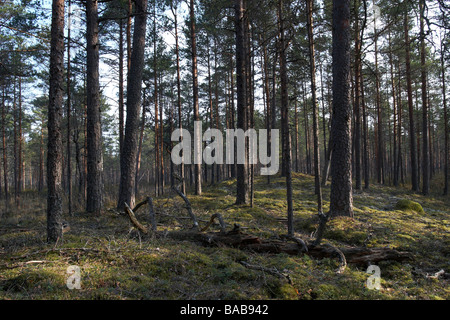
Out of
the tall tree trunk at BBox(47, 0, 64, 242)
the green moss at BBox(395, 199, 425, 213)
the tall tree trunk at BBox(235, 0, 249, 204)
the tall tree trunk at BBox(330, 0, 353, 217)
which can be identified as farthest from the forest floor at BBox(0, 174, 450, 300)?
the green moss at BBox(395, 199, 425, 213)

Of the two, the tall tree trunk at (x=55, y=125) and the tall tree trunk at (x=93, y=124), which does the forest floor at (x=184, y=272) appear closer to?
the tall tree trunk at (x=55, y=125)

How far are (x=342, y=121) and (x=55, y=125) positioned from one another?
749 centimetres

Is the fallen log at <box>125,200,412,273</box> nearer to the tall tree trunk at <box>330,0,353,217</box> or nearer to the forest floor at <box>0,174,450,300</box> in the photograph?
the forest floor at <box>0,174,450,300</box>

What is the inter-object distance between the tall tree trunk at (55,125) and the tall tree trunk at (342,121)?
7.29 m

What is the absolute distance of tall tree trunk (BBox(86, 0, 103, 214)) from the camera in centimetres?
838

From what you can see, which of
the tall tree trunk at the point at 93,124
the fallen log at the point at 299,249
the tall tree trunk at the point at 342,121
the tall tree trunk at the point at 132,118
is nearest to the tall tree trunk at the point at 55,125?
the fallen log at the point at 299,249

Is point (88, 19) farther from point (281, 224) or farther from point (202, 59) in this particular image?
point (202, 59)

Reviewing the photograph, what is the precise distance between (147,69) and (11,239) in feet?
58.1

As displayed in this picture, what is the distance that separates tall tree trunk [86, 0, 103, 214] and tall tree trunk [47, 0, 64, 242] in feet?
12.9

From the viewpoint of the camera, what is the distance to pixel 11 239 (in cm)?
521

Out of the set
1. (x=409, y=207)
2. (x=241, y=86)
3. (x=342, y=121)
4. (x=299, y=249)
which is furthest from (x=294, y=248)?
(x=409, y=207)

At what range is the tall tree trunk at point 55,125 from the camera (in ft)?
14.7

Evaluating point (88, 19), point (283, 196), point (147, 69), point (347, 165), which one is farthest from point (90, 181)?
point (147, 69)

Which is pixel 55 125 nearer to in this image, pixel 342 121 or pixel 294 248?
pixel 294 248
